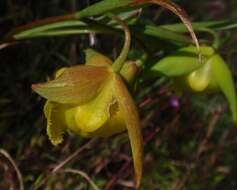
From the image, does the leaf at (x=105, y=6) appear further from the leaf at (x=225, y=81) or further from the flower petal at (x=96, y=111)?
the leaf at (x=225, y=81)

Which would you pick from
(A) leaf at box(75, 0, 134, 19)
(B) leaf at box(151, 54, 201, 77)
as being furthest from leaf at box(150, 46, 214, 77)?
(A) leaf at box(75, 0, 134, 19)

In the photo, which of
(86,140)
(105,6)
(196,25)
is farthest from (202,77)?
(86,140)

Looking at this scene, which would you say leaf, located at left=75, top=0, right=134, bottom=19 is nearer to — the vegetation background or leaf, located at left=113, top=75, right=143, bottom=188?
leaf, located at left=113, top=75, right=143, bottom=188

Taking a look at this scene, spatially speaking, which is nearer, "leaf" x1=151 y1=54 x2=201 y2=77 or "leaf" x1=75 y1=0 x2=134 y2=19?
"leaf" x1=75 y1=0 x2=134 y2=19

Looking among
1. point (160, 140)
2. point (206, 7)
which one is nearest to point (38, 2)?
point (160, 140)

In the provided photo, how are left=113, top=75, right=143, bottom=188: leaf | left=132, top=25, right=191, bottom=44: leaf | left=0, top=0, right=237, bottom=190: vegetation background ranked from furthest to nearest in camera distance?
1. left=0, top=0, right=237, bottom=190: vegetation background
2. left=132, top=25, right=191, bottom=44: leaf
3. left=113, top=75, right=143, bottom=188: leaf

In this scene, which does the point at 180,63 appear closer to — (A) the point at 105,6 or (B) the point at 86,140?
(A) the point at 105,6

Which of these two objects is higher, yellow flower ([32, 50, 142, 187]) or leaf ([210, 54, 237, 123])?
yellow flower ([32, 50, 142, 187])
